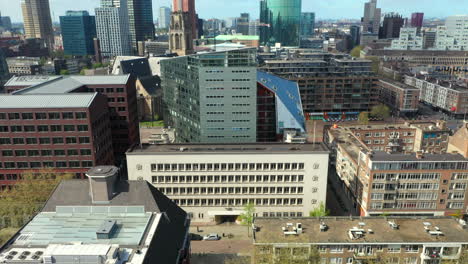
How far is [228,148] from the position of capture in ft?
308

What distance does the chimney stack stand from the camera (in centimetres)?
5725

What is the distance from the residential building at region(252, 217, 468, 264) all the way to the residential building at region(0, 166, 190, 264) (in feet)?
53.3

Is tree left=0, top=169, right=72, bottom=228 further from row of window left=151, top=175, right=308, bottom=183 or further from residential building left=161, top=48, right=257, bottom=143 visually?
residential building left=161, top=48, right=257, bottom=143

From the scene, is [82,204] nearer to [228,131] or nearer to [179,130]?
[228,131]

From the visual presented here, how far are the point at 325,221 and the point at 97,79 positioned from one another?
314ft

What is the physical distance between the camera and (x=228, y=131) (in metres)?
117

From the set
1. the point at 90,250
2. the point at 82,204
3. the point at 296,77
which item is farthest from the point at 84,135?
the point at 296,77

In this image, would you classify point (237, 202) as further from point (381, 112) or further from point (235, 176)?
point (381, 112)

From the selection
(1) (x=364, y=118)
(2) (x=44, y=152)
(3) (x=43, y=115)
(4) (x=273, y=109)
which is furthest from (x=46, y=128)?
(1) (x=364, y=118)

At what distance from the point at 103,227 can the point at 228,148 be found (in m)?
45.8

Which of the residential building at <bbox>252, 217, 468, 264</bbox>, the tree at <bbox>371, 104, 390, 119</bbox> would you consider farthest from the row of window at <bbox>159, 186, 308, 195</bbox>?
the tree at <bbox>371, 104, 390, 119</bbox>

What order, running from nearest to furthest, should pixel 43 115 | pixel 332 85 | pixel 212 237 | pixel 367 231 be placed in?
pixel 367 231 < pixel 212 237 < pixel 43 115 < pixel 332 85

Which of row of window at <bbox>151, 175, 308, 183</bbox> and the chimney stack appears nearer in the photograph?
the chimney stack

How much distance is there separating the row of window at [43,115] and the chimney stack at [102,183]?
41.6 metres
